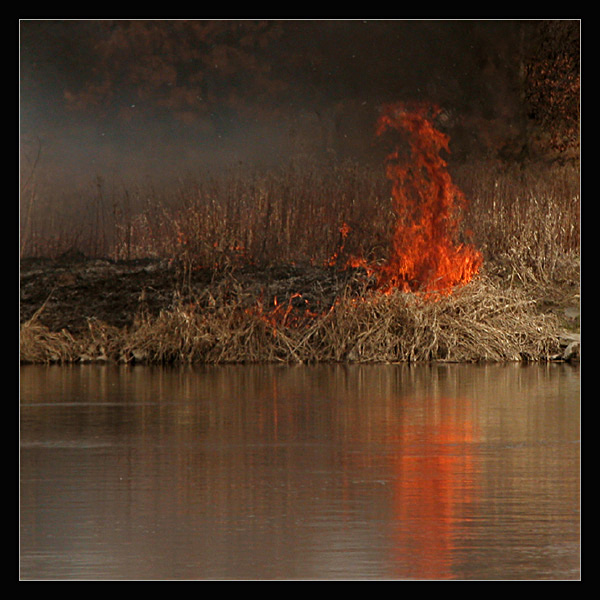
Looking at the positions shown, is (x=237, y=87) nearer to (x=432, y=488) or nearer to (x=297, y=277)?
(x=297, y=277)

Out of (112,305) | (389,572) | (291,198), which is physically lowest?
(389,572)

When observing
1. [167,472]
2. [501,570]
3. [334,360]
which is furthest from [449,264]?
[501,570]

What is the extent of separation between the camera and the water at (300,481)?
13.8 ft

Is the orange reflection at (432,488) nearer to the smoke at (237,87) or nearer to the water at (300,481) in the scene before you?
the water at (300,481)

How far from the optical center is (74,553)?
434 centimetres

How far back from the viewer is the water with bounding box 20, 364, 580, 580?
4219 mm

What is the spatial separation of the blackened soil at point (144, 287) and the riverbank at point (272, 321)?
1cm

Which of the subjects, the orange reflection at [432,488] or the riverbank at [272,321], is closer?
the orange reflection at [432,488]

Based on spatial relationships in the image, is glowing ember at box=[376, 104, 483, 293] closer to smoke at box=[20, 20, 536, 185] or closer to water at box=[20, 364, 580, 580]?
smoke at box=[20, 20, 536, 185]

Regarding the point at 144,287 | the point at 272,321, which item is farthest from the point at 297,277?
the point at 144,287

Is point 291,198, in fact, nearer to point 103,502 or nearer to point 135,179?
point 135,179

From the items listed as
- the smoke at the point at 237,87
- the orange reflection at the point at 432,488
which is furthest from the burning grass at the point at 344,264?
the orange reflection at the point at 432,488

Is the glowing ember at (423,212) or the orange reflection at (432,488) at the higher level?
the glowing ember at (423,212)

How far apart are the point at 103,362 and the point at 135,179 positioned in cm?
184
